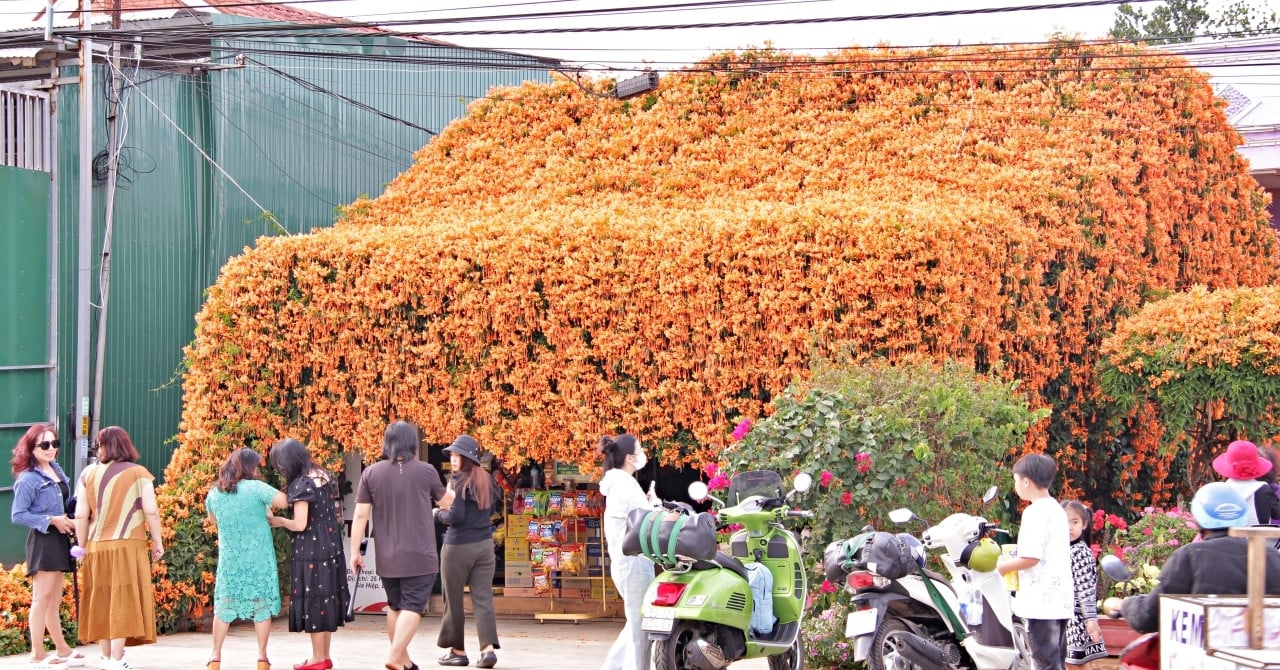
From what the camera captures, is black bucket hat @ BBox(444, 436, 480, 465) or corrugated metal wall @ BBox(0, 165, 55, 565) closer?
black bucket hat @ BBox(444, 436, 480, 465)

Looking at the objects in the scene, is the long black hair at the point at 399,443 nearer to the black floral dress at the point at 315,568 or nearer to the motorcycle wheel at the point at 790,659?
the black floral dress at the point at 315,568

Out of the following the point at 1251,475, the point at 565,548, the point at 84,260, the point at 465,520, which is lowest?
the point at 565,548

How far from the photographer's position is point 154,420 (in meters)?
15.2

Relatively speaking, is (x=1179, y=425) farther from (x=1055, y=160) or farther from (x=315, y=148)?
(x=315, y=148)

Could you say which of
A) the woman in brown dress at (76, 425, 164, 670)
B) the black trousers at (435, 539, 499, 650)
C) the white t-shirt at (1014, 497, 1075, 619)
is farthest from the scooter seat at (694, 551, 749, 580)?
the woman in brown dress at (76, 425, 164, 670)

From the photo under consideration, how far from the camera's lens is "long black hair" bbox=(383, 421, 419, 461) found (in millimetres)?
9203

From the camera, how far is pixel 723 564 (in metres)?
7.85

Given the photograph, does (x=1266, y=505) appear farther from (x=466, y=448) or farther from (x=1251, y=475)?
(x=466, y=448)

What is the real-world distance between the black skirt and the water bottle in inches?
248

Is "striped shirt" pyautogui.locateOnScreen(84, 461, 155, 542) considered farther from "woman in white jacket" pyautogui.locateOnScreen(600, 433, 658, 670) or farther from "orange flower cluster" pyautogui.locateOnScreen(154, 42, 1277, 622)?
"woman in white jacket" pyautogui.locateOnScreen(600, 433, 658, 670)

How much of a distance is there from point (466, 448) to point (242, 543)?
65.5 inches

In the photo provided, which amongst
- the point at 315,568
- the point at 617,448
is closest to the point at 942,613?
the point at 617,448

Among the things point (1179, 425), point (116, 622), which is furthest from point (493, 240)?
point (1179, 425)

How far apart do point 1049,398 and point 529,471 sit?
194 inches
